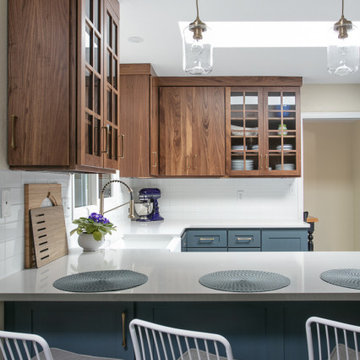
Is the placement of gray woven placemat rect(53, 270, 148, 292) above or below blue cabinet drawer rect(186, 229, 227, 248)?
above

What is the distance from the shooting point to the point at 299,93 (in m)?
4.14

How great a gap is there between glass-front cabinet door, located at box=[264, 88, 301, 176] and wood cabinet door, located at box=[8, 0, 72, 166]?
2805 millimetres

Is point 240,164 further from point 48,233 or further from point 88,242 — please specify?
point 48,233

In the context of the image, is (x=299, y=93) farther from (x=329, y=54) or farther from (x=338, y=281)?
(x=338, y=281)

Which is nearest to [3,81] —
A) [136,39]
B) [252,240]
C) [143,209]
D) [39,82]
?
[39,82]

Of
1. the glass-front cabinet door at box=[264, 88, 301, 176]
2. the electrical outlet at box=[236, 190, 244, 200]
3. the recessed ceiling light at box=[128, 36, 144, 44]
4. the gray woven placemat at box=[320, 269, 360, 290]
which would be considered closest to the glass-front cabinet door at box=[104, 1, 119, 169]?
the recessed ceiling light at box=[128, 36, 144, 44]

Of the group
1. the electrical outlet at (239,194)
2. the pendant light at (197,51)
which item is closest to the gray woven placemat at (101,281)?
the pendant light at (197,51)

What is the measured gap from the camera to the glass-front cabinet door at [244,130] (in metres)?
4.12

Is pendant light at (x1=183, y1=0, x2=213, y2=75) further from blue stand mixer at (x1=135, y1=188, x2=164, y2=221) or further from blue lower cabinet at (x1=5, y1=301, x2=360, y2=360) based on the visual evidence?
blue stand mixer at (x1=135, y1=188, x2=164, y2=221)

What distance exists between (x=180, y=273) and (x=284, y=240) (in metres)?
2.33

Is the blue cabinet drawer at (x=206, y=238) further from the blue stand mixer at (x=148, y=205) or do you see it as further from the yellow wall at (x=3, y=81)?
the yellow wall at (x=3, y=81)

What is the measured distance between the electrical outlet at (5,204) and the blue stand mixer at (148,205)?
237 cm

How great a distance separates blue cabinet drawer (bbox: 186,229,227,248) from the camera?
389 centimetres

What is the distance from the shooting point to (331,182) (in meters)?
5.54
